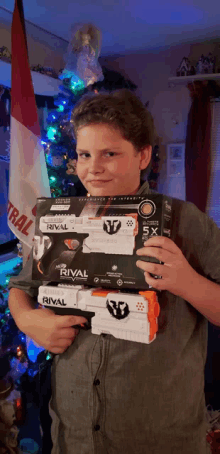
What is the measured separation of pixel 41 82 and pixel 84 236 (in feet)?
7.52

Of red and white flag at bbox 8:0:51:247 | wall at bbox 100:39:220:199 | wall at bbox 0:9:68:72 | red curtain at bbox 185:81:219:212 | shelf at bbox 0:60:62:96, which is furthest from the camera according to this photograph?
wall at bbox 100:39:220:199

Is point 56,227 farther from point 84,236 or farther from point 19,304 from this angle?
point 19,304

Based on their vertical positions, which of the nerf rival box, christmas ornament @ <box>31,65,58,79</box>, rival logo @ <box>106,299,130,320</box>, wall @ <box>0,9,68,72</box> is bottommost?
rival logo @ <box>106,299,130,320</box>

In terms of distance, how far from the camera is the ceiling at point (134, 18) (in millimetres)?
2312

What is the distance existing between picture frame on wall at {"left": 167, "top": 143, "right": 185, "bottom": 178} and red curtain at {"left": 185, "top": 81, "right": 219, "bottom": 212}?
0.12 metres

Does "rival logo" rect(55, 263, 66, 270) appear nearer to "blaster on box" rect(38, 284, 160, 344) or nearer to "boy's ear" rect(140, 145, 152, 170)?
"blaster on box" rect(38, 284, 160, 344)

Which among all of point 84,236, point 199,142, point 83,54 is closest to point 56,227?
point 84,236

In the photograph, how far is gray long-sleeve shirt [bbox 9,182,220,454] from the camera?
0.72 metres

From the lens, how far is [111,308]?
2.15 ft

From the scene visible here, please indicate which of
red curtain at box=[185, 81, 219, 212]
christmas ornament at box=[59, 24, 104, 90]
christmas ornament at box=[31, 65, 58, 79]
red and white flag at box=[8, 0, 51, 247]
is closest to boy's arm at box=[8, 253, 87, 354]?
red and white flag at box=[8, 0, 51, 247]

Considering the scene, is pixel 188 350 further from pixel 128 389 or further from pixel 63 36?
pixel 63 36

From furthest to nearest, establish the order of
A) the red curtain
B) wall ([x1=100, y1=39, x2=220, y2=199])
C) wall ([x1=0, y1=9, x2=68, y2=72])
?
wall ([x1=100, y1=39, x2=220, y2=199]) < the red curtain < wall ([x1=0, y1=9, x2=68, y2=72])

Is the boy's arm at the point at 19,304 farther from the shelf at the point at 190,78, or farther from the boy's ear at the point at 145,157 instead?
the shelf at the point at 190,78

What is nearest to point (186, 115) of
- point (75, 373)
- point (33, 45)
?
point (33, 45)
